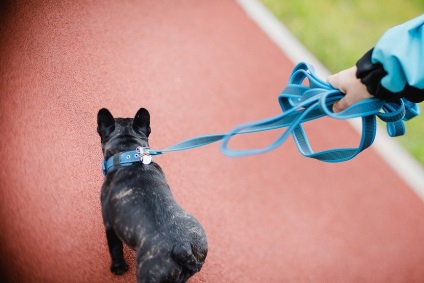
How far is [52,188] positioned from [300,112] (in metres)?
2.28

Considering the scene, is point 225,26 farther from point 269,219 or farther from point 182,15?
point 269,219

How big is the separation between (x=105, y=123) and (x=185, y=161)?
1.36m

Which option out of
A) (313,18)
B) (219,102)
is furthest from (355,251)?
(313,18)

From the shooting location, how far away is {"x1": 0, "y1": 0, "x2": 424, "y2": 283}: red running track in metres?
2.97

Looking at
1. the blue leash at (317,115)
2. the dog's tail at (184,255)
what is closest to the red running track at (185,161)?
the dog's tail at (184,255)

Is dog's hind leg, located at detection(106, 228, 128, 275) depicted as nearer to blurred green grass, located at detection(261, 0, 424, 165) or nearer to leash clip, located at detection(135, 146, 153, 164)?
leash clip, located at detection(135, 146, 153, 164)

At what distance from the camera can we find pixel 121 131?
2820 millimetres

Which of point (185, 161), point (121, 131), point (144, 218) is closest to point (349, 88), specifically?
point (144, 218)

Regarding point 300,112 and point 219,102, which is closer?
point 300,112

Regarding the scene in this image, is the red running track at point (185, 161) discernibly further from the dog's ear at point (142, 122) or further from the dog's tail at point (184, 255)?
the dog's tail at point (184, 255)

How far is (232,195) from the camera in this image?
396 centimetres

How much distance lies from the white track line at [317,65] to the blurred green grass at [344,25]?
10.5 inches

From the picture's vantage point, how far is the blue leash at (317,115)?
2.02m

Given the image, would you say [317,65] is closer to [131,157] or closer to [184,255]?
[131,157]
